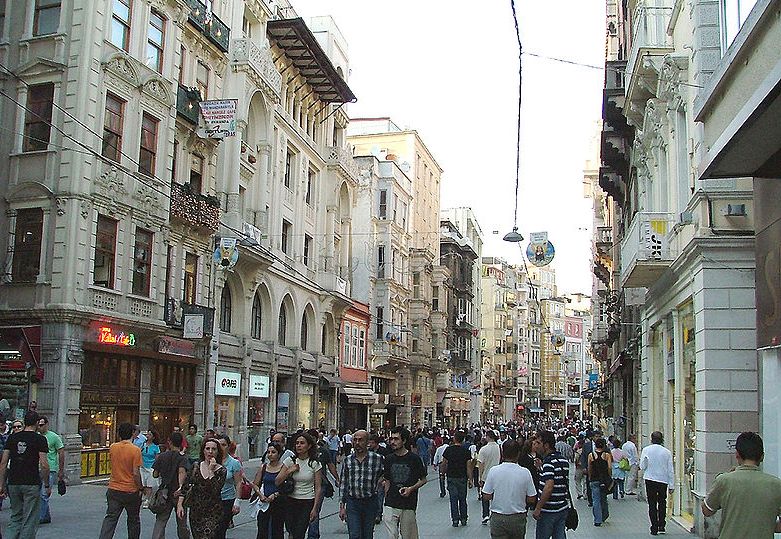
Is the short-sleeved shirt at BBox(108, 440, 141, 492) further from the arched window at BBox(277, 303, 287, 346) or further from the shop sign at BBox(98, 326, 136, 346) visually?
→ the arched window at BBox(277, 303, 287, 346)

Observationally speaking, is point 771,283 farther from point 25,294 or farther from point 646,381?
point 25,294

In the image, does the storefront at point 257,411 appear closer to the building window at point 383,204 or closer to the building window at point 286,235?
the building window at point 286,235

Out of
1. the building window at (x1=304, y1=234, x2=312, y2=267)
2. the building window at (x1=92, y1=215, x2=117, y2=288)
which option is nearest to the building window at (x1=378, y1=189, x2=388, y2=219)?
the building window at (x1=304, y1=234, x2=312, y2=267)

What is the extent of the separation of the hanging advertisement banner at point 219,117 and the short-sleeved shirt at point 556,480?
19875 mm

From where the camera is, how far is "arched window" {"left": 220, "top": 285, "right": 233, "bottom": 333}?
3328 cm

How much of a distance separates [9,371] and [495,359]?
89.8 meters

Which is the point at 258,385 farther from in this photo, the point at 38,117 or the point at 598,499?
the point at 598,499

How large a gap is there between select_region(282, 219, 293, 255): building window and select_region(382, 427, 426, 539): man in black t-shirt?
2751 cm

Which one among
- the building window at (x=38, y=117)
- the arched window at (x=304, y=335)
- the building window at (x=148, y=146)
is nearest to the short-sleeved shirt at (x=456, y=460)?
the building window at (x=148, y=146)

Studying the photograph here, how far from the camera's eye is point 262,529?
1141 cm

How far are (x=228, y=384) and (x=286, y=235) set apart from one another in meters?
8.94

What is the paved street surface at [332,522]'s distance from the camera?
15.0m

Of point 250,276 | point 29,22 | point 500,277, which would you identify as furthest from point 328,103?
point 500,277

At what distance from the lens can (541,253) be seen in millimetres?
28781
